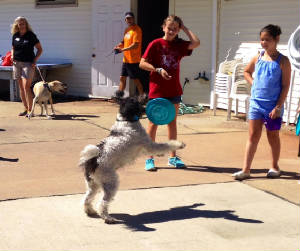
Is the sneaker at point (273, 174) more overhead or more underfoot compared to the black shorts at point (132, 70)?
more underfoot

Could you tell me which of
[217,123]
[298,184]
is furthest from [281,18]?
[298,184]

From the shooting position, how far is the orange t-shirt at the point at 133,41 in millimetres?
11219

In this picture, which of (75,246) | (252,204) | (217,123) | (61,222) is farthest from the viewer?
(217,123)

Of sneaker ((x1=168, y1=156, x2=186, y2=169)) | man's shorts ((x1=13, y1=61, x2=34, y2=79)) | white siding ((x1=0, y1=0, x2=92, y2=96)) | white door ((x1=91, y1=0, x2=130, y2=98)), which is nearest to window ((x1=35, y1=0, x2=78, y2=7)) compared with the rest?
white siding ((x1=0, y1=0, x2=92, y2=96))

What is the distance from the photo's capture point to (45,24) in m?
14.5

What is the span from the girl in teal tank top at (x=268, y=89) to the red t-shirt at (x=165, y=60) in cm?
82

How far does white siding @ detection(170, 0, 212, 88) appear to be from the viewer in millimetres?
11352

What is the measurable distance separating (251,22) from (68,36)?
18.1ft

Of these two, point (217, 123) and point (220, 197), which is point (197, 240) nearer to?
point (220, 197)

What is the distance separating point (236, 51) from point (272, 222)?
6842 mm

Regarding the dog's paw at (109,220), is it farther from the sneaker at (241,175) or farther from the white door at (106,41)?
the white door at (106,41)

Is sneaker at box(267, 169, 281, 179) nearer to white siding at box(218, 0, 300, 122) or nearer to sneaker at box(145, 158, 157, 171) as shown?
sneaker at box(145, 158, 157, 171)

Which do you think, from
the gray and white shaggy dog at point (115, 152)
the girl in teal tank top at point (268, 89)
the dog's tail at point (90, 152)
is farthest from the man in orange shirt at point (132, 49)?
the dog's tail at point (90, 152)

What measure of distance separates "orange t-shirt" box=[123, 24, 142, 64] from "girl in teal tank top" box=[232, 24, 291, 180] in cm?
557
